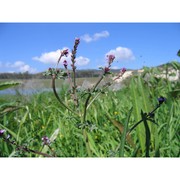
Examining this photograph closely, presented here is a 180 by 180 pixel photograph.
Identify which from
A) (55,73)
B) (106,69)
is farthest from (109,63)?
(55,73)

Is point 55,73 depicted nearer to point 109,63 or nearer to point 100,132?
point 109,63

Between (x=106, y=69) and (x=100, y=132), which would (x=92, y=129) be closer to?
(x=106, y=69)

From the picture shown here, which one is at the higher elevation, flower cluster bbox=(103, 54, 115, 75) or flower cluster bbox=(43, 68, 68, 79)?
flower cluster bbox=(103, 54, 115, 75)

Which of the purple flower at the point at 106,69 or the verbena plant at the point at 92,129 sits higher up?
the purple flower at the point at 106,69

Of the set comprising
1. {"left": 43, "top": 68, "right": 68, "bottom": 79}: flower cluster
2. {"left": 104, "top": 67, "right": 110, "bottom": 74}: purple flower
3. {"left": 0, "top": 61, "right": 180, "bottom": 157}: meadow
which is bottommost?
{"left": 0, "top": 61, "right": 180, "bottom": 157}: meadow

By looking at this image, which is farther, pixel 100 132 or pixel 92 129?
pixel 100 132

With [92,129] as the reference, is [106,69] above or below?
above

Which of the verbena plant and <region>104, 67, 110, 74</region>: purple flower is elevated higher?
<region>104, 67, 110, 74</region>: purple flower

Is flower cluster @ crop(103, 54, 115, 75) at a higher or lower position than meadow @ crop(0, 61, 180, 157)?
higher

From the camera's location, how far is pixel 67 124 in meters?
1.27

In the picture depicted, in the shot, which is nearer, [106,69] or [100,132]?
[106,69]
